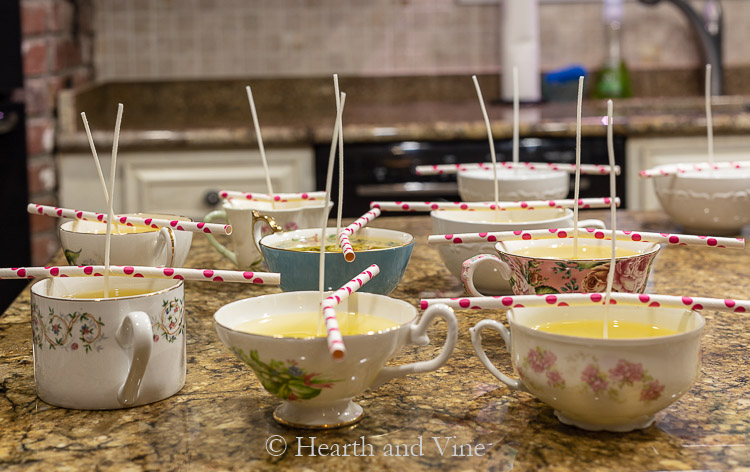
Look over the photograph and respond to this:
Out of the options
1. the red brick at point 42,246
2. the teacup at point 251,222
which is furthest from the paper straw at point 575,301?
the red brick at point 42,246

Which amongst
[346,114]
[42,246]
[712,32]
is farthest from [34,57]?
[712,32]

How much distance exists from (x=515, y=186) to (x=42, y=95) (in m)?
1.58

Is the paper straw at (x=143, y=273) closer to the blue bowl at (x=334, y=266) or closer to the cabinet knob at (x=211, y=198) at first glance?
the blue bowl at (x=334, y=266)

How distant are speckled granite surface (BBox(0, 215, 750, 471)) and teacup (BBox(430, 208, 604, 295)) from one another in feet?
0.54

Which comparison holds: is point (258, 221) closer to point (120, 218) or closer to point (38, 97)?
point (120, 218)

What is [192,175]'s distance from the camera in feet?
8.30

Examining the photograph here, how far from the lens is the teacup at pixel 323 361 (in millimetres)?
698

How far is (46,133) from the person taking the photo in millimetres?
2492

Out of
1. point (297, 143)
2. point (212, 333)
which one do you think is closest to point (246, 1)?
point (297, 143)

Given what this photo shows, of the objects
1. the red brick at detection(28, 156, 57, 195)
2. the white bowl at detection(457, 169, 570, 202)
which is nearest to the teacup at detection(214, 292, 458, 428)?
the white bowl at detection(457, 169, 570, 202)

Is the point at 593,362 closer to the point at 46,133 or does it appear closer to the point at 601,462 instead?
the point at 601,462

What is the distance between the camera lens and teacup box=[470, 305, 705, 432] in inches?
27.0

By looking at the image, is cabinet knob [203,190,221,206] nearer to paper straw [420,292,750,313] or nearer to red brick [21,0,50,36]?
red brick [21,0,50,36]

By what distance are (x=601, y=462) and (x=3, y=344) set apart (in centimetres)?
63
